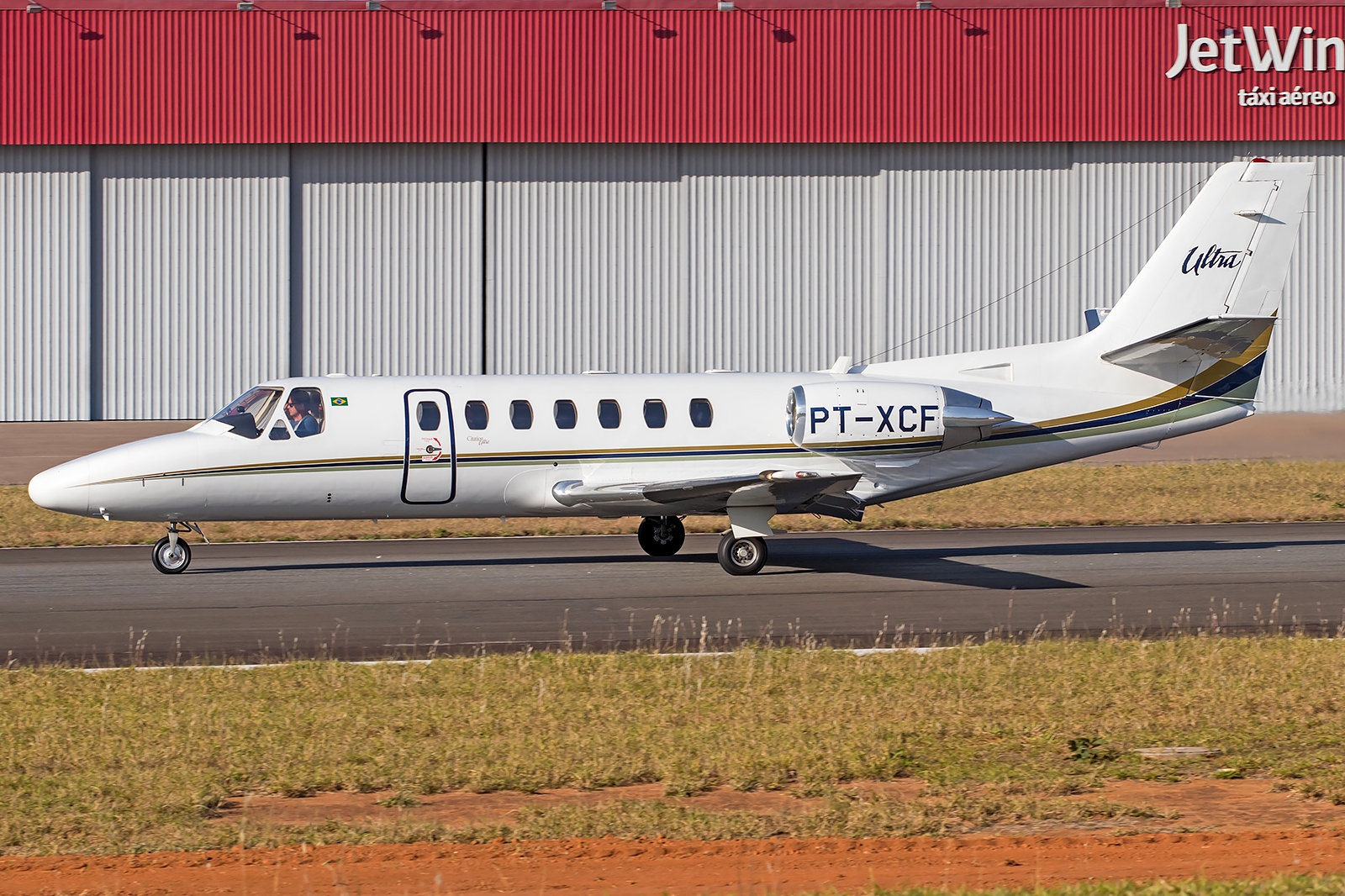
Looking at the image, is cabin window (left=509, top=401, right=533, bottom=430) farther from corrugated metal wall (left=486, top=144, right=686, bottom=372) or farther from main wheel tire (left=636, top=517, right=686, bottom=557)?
corrugated metal wall (left=486, top=144, right=686, bottom=372)

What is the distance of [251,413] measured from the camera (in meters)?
20.2

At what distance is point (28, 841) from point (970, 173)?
35.9 meters

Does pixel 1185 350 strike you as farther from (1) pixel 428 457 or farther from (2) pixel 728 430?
(1) pixel 428 457

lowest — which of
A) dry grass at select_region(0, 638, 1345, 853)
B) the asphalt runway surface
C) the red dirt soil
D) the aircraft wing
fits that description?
the red dirt soil

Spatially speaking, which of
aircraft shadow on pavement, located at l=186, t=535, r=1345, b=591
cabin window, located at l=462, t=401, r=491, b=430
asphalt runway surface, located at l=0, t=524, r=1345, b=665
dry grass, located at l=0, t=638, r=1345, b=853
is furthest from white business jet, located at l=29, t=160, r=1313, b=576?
dry grass, located at l=0, t=638, r=1345, b=853

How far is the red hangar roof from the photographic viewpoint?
39688 millimetres

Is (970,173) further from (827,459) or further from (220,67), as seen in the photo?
(827,459)

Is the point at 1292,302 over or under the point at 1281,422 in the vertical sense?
over

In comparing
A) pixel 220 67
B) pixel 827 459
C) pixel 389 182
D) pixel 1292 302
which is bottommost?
pixel 827 459

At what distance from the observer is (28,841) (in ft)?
28.9

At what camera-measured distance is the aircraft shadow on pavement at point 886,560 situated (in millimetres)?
20094

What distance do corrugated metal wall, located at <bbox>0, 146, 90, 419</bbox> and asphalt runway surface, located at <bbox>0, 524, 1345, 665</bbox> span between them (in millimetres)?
18387

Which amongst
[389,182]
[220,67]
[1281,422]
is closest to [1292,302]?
[1281,422]

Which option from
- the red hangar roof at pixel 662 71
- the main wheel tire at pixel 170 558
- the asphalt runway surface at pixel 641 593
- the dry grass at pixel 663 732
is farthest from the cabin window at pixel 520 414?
the red hangar roof at pixel 662 71
